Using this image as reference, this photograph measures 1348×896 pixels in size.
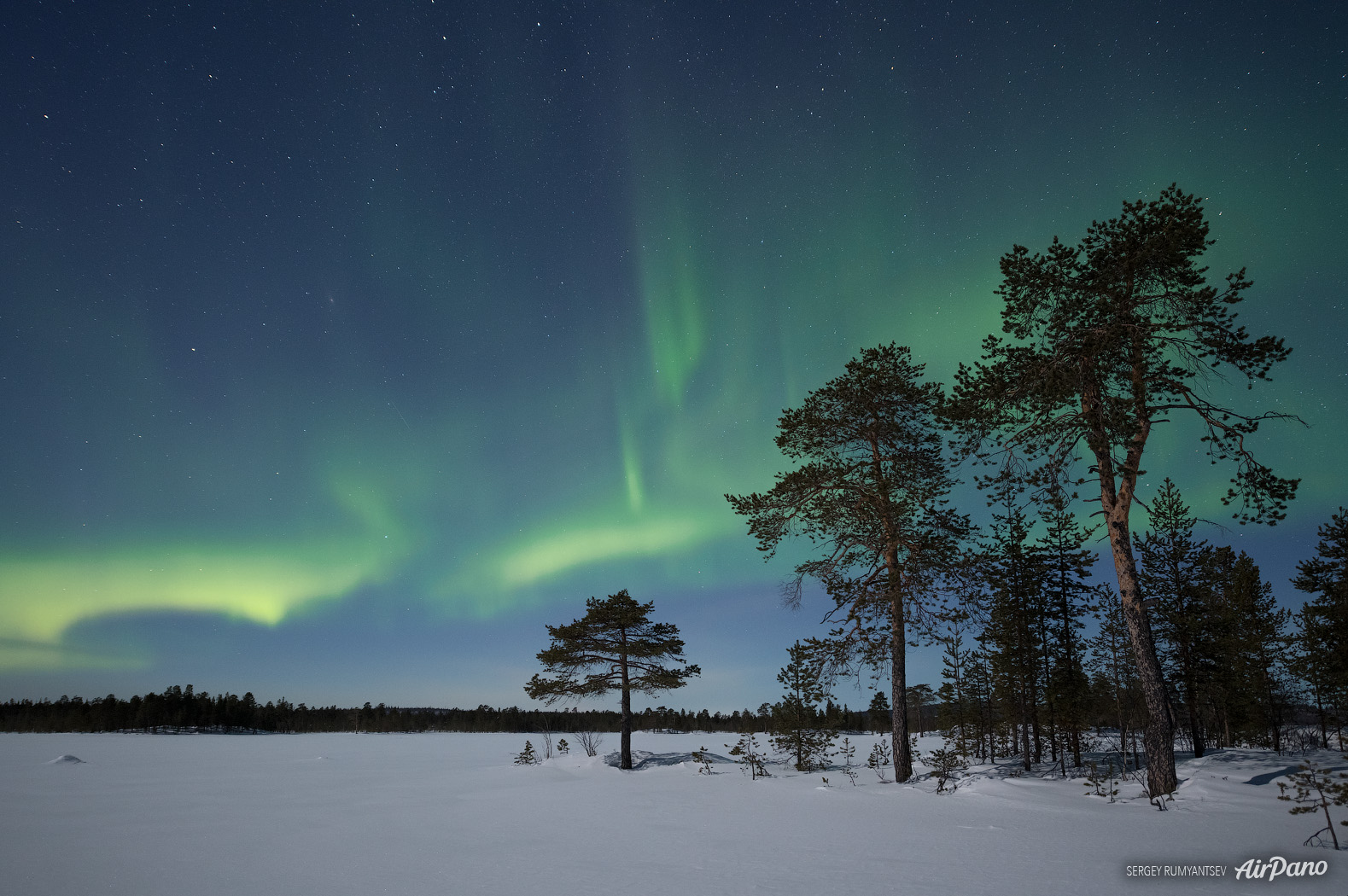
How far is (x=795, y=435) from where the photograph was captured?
20.8m

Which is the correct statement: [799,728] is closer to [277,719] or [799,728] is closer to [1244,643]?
[1244,643]

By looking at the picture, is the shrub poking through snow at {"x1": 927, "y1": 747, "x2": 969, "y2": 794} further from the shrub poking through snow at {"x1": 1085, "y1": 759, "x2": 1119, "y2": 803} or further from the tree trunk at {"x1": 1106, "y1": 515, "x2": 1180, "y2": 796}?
the tree trunk at {"x1": 1106, "y1": 515, "x2": 1180, "y2": 796}

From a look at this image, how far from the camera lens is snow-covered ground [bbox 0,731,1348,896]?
7.33 metres

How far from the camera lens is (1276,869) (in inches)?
295

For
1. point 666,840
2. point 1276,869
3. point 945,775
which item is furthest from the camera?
point 945,775

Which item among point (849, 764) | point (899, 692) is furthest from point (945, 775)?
point (849, 764)

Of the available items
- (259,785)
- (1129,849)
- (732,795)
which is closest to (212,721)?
(259,785)

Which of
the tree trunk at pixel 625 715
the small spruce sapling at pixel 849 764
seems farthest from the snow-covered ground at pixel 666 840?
the tree trunk at pixel 625 715

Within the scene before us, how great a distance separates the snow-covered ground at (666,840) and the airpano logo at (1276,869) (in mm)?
151

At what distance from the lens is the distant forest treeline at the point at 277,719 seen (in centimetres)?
10794

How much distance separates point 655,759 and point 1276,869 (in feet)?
92.5

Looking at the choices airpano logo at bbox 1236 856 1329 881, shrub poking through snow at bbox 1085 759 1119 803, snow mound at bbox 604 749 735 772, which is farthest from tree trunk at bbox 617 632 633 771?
airpano logo at bbox 1236 856 1329 881

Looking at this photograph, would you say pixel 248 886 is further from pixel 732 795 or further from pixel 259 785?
pixel 259 785

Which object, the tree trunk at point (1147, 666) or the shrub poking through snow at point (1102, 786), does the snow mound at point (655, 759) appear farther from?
the tree trunk at point (1147, 666)
